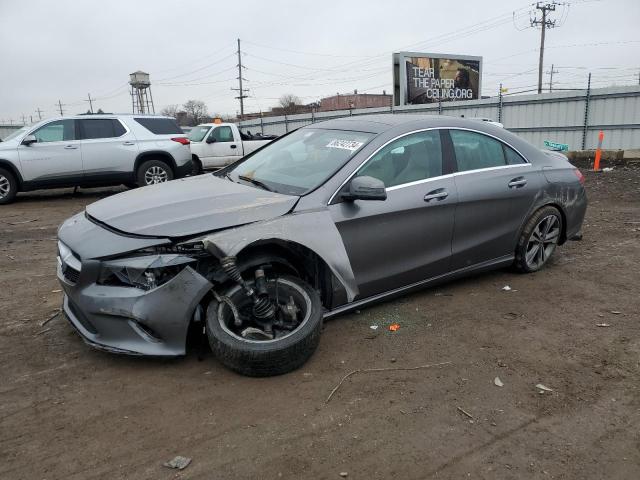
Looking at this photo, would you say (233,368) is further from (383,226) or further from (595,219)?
(595,219)

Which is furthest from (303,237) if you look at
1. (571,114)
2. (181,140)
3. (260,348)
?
(571,114)

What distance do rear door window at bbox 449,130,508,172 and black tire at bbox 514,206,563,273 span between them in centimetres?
68

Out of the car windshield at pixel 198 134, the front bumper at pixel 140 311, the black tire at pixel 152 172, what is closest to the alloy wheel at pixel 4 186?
the black tire at pixel 152 172

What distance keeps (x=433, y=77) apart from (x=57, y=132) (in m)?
22.4

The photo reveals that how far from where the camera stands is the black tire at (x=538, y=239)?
4949 millimetres

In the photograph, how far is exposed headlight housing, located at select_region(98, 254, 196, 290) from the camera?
3.06m

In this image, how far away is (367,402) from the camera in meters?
2.96

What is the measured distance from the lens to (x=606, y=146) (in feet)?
56.7

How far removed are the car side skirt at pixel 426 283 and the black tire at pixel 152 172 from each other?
8.29m

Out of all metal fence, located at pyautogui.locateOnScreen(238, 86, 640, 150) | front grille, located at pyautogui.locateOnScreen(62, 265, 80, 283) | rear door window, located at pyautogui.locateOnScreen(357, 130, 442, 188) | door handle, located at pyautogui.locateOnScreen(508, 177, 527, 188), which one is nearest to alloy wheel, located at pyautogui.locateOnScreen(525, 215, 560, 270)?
door handle, located at pyautogui.locateOnScreen(508, 177, 527, 188)

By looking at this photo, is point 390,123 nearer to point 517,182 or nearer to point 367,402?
point 517,182

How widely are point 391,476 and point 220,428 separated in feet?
3.06

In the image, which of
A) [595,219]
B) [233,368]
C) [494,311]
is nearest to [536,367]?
[494,311]

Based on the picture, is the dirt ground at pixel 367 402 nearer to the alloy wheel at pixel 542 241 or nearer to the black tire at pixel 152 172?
the alloy wheel at pixel 542 241
